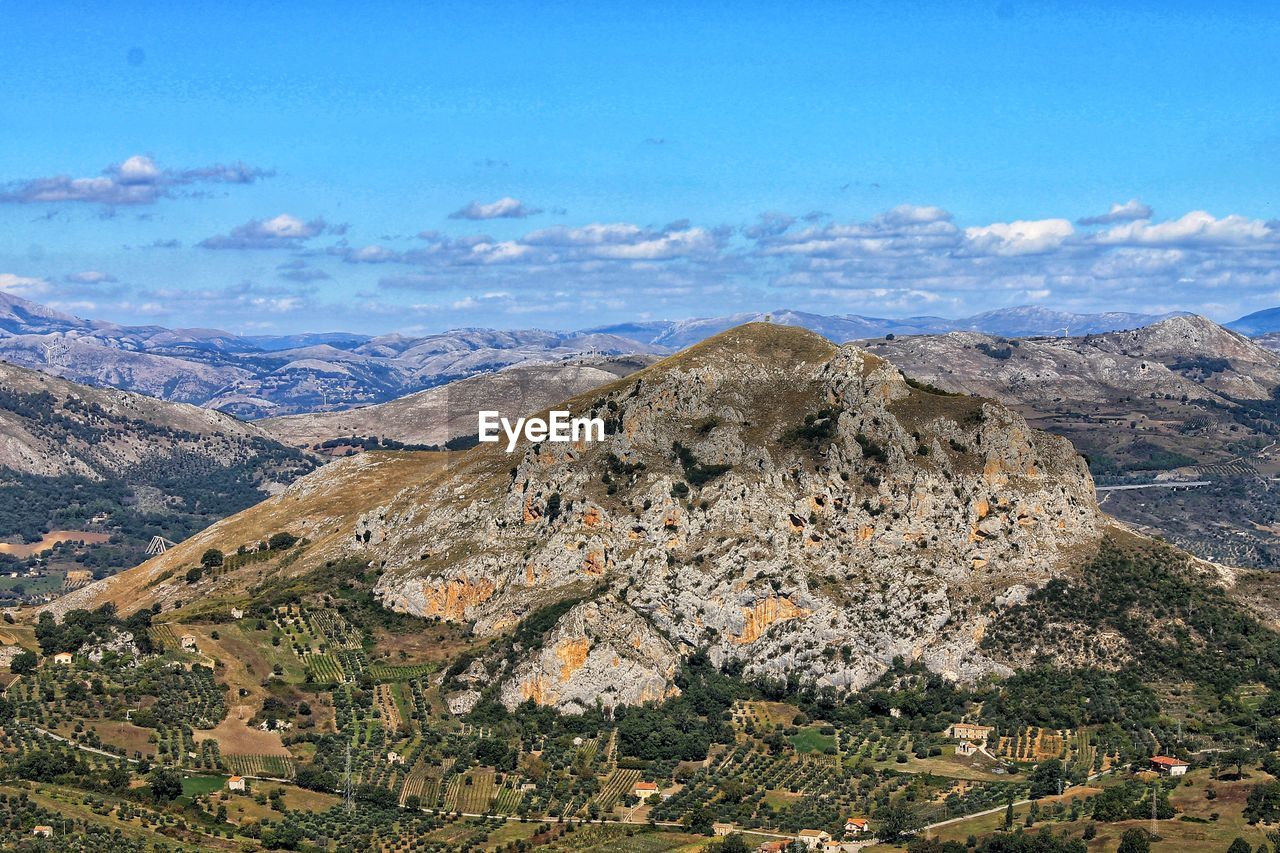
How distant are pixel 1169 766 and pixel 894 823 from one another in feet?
90.8

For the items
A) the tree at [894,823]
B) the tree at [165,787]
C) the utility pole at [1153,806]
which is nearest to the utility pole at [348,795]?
the tree at [165,787]

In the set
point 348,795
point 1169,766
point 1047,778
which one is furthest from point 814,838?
point 348,795

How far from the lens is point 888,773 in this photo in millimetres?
136000

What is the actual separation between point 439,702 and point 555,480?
32.8 meters

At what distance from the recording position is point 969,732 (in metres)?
144

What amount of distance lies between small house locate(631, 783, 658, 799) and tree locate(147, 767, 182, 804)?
129 feet

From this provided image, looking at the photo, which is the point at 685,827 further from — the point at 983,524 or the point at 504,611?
the point at 983,524

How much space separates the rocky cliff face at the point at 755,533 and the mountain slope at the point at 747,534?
8.9 inches

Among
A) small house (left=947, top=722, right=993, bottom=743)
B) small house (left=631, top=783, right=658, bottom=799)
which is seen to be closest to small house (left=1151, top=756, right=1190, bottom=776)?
small house (left=947, top=722, right=993, bottom=743)

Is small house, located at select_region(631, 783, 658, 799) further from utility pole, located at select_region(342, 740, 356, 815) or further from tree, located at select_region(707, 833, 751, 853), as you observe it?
utility pole, located at select_region(342, 740, 356, 815)

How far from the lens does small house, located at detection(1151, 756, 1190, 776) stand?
13100 cm

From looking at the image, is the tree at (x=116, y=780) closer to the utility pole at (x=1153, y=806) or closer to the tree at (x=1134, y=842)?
the tree at (x=1134, y=842)

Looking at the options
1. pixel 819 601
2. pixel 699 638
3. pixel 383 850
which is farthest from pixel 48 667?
pixel 819 601

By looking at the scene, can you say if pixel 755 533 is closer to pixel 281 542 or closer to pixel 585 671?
pixel 585 671
